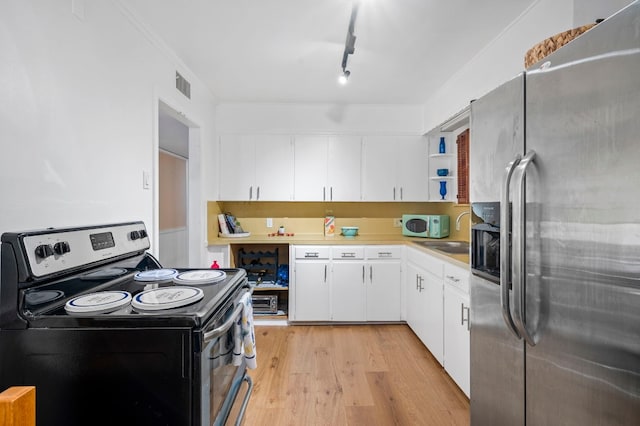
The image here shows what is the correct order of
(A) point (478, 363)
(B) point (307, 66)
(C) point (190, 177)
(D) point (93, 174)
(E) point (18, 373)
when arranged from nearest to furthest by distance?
(E) point (18, 373) < (A) point (478, 363) < (D) point (93, 174) < (B) point (307, 66) < (C) point (190, 177)

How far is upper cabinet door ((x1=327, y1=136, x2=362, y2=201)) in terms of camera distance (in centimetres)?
367

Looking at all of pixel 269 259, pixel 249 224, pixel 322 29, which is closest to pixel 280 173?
pixel 249 224

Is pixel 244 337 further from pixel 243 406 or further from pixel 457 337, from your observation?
pixel 457 337

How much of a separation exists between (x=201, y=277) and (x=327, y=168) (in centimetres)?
246

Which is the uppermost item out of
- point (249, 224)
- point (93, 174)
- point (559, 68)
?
point (559, 68)

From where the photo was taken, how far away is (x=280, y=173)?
3.65m

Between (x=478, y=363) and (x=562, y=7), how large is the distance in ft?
6.01

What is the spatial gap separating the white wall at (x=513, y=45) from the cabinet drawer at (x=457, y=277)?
1312mm

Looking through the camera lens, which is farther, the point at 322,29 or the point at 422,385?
the point at 422,385

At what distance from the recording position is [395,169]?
3697 mm

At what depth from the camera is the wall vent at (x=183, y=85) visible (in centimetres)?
253

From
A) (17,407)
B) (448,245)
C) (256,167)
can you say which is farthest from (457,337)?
(256,167)

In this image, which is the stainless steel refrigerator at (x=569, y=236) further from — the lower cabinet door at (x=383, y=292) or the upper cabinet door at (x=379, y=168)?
the upper cabinet door at (x=379, y=168)

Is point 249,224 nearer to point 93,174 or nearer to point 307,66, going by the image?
point 307,66
